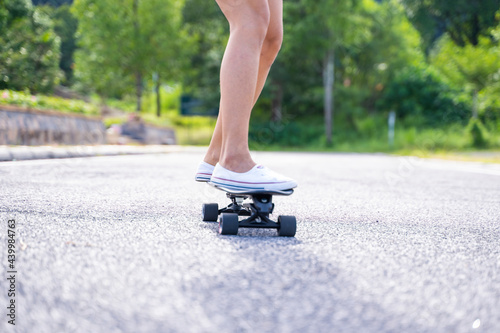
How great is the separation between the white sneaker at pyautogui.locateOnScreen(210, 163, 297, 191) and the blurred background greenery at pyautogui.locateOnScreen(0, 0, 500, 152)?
17.3 metres

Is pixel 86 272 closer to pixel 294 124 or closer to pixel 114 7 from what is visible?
pixel 114 7

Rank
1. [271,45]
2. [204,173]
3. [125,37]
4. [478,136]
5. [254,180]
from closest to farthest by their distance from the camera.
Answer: [254,180] → [204,173] → [271,45] → [478,136] → [125,37]

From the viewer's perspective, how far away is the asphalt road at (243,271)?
1.03 meters

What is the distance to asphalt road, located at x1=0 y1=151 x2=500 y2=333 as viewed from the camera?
3.38 feet

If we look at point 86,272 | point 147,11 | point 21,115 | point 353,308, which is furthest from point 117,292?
point 147,11

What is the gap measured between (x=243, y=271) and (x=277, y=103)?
27.4 m

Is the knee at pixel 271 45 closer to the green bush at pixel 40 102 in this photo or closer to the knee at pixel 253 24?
the knee at pixel 253 24

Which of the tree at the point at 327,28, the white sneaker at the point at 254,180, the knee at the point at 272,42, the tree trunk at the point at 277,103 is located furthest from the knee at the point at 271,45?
the tree trunk at the point at 277,103

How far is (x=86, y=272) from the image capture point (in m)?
1.29

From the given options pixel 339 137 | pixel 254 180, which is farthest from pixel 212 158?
pixel 339 137

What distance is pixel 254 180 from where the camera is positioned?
1.98m

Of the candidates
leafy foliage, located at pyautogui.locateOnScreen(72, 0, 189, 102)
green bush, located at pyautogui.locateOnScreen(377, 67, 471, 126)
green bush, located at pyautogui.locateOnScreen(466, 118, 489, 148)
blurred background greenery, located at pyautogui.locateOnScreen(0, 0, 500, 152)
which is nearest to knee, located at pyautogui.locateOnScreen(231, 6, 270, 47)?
blurred background greenery, located at pyautogui.locateOnScreen(0, 0, 500, 152)

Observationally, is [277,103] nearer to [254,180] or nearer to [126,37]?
[126,37]

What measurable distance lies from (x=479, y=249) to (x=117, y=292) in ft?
4.17
